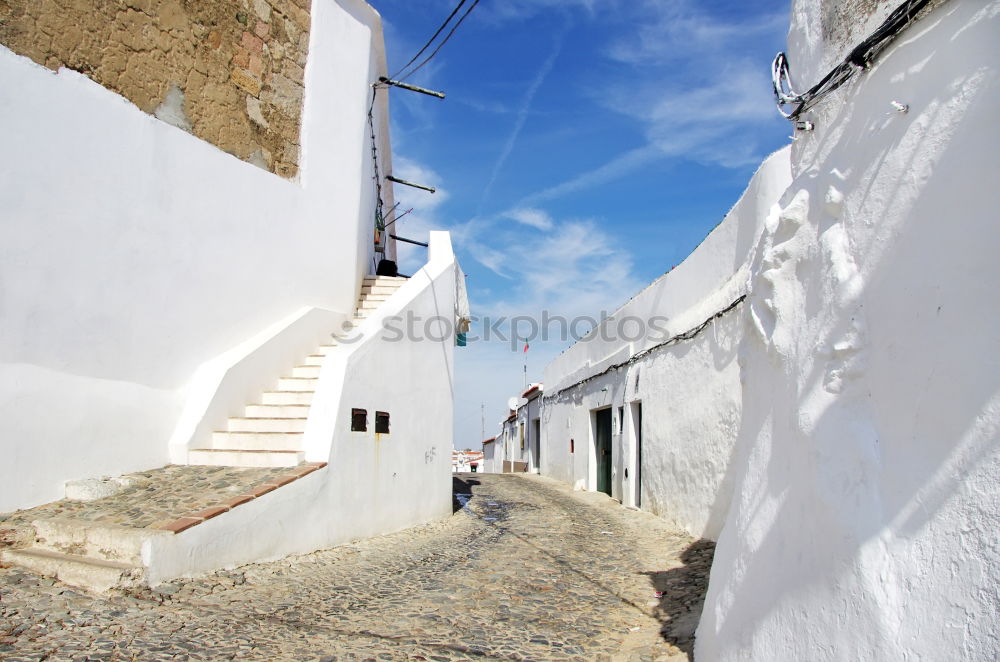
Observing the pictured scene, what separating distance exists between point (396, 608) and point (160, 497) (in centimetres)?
198

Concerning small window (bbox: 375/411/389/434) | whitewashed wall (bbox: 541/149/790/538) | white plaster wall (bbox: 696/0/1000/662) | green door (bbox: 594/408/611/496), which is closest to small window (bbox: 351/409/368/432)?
small window (bbox: 375/411/389/434)

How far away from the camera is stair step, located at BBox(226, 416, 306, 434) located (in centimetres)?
614

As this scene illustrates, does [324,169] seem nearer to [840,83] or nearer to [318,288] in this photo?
[318,288]

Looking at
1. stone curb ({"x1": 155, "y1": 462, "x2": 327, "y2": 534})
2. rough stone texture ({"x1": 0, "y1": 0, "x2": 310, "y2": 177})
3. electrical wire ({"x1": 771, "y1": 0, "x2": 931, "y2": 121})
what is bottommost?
stone curb ({"x1": 155, "y1": 462, "x2": 327, "y2": 534})

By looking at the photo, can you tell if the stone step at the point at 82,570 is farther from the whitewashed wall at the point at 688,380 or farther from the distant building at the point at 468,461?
the distant building at the point at 468,461

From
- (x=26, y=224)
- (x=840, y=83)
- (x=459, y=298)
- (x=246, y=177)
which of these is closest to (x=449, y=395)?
(x=459, y=298)

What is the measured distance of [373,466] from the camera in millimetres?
6441

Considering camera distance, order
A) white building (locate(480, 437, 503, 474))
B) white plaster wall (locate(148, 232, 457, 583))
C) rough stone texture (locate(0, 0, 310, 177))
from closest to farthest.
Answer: white plaster wall (locate(148, 232, 457, 583)) < rough stone texture (locate(0, 0, 310, 177)) < white building (locate(480, 437, 503, 474))

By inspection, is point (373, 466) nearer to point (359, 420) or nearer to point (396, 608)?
point (359, 420)

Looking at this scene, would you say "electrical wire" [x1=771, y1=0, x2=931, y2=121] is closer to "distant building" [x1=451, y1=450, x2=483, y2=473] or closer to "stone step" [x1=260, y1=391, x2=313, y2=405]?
"stone step" [x1=260, y1=391, x2=313, y2=405]

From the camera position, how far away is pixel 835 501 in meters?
2.42

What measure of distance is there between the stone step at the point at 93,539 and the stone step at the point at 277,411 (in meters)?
2.30

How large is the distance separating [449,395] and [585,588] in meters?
3.90

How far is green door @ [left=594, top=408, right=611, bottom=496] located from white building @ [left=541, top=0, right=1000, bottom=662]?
880cm
